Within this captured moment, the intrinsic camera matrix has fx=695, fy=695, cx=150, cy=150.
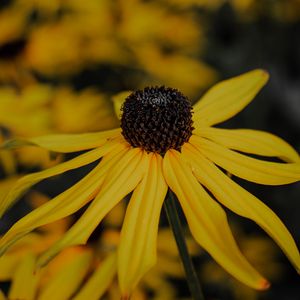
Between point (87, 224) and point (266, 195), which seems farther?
point (266, 195)

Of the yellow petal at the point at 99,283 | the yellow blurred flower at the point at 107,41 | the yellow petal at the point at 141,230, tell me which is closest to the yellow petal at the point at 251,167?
the yellow petal at the point at 141,230

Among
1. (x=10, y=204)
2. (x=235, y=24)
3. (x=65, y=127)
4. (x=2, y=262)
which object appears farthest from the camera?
(x=235, y=24)

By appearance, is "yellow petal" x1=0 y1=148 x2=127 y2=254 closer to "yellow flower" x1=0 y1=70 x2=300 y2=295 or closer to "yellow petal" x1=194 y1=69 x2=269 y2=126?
"yellow flower" x1=0 y1=70 x2=300 y2=295

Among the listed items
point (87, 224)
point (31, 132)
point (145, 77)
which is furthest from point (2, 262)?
point (145, 77)

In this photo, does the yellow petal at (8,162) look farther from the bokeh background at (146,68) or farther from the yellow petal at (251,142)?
the yellow petal at (251,142)

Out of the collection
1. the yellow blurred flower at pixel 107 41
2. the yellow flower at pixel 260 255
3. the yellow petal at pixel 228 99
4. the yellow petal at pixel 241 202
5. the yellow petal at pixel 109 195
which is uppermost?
the yellow blurred flower at pixel 107 41

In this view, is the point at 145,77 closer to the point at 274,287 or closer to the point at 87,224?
the point at 274,287

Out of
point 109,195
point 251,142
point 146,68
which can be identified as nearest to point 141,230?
point 109,195

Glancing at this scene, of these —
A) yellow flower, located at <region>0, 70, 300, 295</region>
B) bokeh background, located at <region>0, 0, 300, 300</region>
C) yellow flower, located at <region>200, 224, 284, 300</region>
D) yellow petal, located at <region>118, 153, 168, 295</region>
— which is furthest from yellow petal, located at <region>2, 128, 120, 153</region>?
yellow flower, located at <region>200, 224, 284, 300</region>
